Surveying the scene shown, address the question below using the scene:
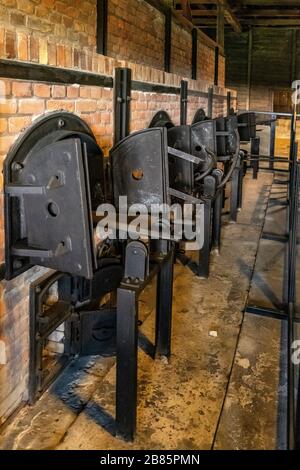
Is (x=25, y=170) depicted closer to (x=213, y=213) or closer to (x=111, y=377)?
(x=111, y=377)

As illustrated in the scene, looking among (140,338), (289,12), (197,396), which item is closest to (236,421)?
(197,396)

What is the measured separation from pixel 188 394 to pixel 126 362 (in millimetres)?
473

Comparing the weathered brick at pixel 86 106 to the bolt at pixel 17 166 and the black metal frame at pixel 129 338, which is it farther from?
the black metal frame at pixel 129 338

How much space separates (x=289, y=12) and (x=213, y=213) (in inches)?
297

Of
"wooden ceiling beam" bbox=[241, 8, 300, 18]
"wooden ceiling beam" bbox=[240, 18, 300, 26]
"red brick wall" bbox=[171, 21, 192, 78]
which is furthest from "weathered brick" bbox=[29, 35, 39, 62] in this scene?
"wooden ceiling beam" bbox=[240, 18, 300, 26]

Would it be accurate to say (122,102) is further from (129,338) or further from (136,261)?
(129,338)

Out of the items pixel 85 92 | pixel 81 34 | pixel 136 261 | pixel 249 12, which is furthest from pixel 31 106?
pixel 249 12

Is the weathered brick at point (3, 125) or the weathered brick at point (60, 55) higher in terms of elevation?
the weathered brick at point (60, 55)

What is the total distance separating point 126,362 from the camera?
1.61 meters

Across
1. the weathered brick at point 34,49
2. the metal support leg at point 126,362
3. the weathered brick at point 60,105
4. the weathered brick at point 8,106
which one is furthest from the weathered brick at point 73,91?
the metal support leg at point 126,362

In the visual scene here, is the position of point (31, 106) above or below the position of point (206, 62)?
below

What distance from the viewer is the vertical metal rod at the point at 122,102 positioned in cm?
244

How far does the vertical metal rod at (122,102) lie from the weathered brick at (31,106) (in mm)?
752

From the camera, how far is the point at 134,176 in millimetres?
2297
